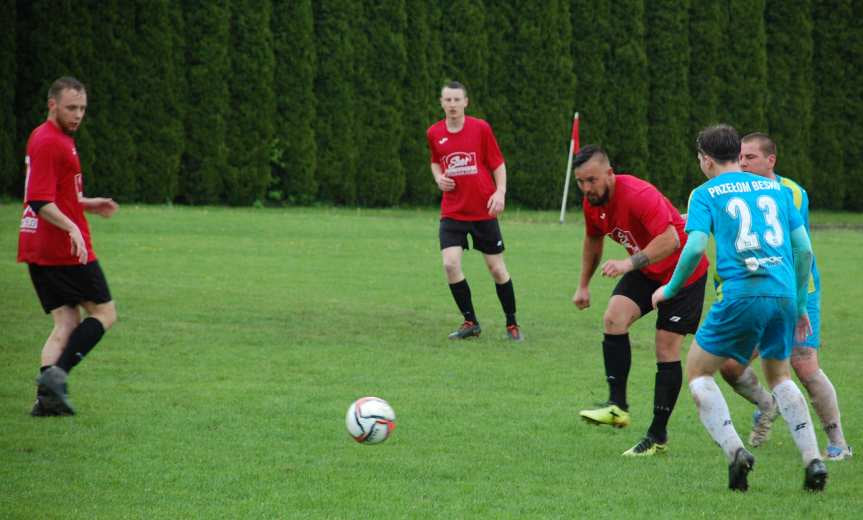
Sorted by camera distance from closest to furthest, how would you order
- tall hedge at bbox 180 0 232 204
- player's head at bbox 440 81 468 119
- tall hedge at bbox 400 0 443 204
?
player's head at bbox 440 81 468 119
tall hedge at bbox 180 0 232 204
tall hedge at bbox 400 0 443 204

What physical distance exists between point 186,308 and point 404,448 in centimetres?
619

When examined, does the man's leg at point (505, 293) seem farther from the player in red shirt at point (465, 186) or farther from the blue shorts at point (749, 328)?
the blue shorts at point (749, 328)

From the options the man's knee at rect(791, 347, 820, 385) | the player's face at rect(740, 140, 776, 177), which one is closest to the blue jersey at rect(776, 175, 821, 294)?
the player's face at rect(740, 140, 776, 177)

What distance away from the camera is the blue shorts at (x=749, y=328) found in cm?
610

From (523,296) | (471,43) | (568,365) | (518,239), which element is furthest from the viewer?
(471,43)

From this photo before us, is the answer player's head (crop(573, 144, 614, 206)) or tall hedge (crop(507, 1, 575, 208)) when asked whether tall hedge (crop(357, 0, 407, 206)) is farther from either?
player's head (crop(573, 144, 614, 206))

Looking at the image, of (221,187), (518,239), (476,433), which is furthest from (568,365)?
(221,187)

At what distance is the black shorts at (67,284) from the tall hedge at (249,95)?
60.1 ft

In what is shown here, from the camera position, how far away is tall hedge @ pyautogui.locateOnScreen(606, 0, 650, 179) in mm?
30484

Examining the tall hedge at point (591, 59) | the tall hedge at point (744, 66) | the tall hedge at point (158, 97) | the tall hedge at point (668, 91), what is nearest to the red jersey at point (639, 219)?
the tall hedge at point (158, 97)

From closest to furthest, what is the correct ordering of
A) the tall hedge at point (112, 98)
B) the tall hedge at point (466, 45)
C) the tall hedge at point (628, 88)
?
the tall hedge at point (112, 98) < the tall hedge at point (466, 45) < the tall hedge at point (628, 88)

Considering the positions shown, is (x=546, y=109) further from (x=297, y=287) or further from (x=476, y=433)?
(x=476, y=433)

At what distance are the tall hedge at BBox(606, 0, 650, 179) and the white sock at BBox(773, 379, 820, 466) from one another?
24.8m

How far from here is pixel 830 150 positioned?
33.3 m
